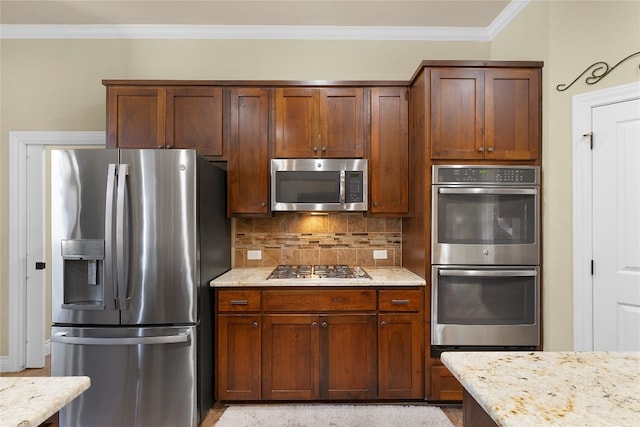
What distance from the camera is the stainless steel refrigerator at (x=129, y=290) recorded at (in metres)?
2.19

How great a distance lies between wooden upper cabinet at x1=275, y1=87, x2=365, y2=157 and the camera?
2.80 meters

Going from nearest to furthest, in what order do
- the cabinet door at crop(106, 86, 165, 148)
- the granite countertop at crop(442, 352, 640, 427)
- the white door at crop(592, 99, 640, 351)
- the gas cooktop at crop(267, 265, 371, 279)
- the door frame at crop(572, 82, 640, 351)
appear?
the granite countertop at crop(442, 352, 640, 427)
the white door at crop(592, 99, 640, 351)
the door frame at crop(572, 82, 640, 351)
the gas cooktop at crop(267, 265, 371, 279)
the cabinet door at crop(106, 86, 165, 148)

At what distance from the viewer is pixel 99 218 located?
219 cm

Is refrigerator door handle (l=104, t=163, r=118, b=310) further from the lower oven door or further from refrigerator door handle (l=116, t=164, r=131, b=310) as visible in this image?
the lower oven door

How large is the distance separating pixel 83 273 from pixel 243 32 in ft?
7.71

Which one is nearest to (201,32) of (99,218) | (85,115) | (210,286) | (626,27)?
(85,115)

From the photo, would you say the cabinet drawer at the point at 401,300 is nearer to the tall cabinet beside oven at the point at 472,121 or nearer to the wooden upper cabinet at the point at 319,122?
the tall cabinet beside oven at the point at 472,121

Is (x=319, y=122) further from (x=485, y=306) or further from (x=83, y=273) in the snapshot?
(x=83, y=273)

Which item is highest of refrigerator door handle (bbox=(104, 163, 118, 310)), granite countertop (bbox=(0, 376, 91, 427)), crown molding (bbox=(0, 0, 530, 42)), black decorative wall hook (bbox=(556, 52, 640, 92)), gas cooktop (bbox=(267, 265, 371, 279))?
crown molding (bbox=(0, 0, 530, 42))

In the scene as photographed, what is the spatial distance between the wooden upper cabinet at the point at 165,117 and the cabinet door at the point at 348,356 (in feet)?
5.34

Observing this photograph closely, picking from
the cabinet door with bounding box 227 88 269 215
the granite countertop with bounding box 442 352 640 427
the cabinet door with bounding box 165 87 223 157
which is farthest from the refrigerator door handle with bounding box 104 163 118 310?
the granite countertop with bounding box 442 352 640 427

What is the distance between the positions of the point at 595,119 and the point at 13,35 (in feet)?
15.5

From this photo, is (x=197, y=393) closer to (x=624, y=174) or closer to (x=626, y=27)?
(x=624, y=174)

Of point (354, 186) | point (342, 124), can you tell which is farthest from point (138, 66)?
point (354, 186)
